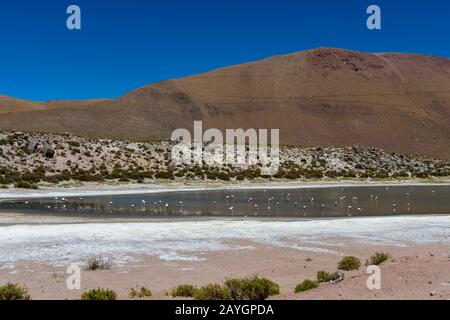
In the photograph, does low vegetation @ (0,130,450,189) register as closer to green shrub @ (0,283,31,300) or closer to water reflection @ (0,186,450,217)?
water reflection @ (0,186,450,217)

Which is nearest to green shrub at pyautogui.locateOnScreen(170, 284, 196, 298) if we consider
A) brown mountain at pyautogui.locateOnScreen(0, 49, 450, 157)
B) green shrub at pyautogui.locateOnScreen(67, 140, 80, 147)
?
green shrub at pyautogui.locateOnScreen(67, 140, 80, 147)

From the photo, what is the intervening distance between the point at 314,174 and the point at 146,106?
69.3 meters

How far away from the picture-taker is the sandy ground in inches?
366

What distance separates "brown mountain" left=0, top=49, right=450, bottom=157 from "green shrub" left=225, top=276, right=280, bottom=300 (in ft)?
293

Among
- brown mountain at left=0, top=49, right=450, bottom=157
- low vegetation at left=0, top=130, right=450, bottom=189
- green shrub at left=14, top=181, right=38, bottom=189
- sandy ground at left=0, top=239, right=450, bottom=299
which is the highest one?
brown mountain at left=0, top=49, right=450, bottom=157

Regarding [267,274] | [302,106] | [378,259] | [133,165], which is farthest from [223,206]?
[302,106]

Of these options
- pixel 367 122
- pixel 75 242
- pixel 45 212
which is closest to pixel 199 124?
pixel 367 122

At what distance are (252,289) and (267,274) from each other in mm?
2274

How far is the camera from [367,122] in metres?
121

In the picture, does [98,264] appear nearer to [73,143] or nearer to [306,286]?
[306,286]

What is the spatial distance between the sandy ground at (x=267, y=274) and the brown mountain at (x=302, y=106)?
281ft

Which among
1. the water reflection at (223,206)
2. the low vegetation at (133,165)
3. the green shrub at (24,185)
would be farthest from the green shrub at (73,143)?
the water reflection at (223,206)

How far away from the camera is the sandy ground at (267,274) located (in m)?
9.30
